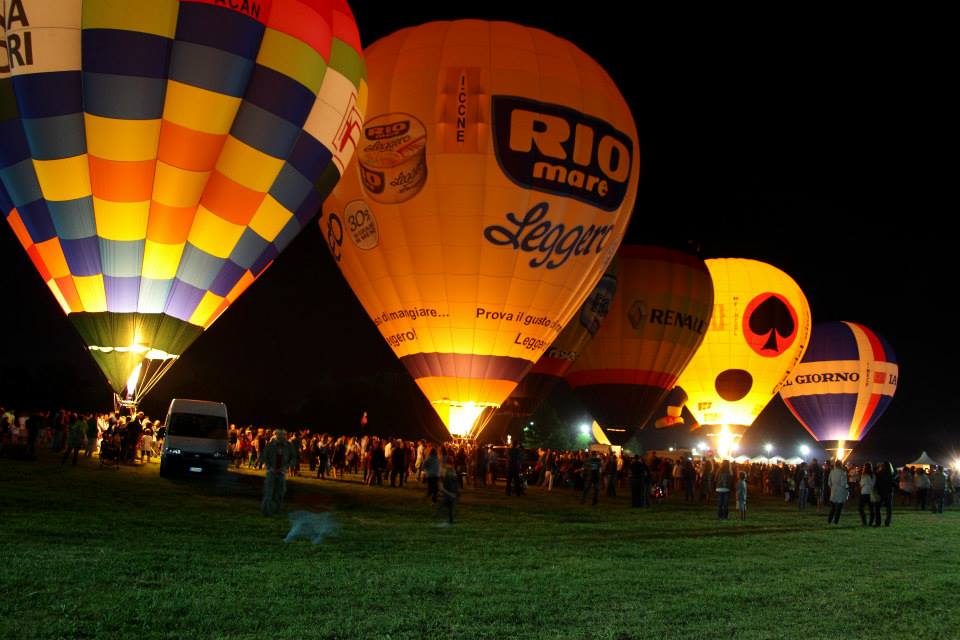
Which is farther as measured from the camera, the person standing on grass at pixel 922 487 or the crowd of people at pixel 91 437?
the person standing on grass at pixel 922 487

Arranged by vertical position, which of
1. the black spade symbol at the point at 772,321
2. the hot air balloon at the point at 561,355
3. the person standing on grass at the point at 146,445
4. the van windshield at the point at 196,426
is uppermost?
the black spade symbol at the point at 772,321

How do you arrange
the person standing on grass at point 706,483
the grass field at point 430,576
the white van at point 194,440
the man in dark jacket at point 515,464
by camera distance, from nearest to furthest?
the grass field at point 430,576, the white van at point 194,440, the man in dark jacket at point 515,464, the person standing on grass at point 706,483

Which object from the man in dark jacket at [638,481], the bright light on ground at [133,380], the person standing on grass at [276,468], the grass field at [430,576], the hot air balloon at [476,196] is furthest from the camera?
the hot air balloon at [476,196]

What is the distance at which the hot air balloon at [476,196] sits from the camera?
17.6m

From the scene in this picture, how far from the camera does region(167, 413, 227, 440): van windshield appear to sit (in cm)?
1688

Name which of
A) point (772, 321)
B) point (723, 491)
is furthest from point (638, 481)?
point (772, 321)

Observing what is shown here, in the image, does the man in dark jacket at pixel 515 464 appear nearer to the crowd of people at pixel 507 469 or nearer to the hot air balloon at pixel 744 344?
the crowd of people at pixel 507 469

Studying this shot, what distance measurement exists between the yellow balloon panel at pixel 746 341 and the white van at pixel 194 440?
20.7m

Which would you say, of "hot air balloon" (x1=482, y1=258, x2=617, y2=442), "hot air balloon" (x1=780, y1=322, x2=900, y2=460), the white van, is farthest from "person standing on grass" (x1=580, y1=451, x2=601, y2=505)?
"hot air balloon" (x1=780, y1=322, x2=900, y2=460)

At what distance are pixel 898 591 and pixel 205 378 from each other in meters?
67.4

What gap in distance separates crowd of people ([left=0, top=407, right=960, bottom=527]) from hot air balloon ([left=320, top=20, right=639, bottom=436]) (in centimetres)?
220

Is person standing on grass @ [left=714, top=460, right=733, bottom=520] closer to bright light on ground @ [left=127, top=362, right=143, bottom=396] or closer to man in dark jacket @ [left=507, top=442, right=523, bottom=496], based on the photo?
man in dark jacket @ [left=507, top=442, right=523, bottom=496]

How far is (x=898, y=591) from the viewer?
24.7ft

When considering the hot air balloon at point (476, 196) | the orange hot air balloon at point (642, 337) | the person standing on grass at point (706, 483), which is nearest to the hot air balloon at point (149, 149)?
the hot air balloon at point (476, 196)
